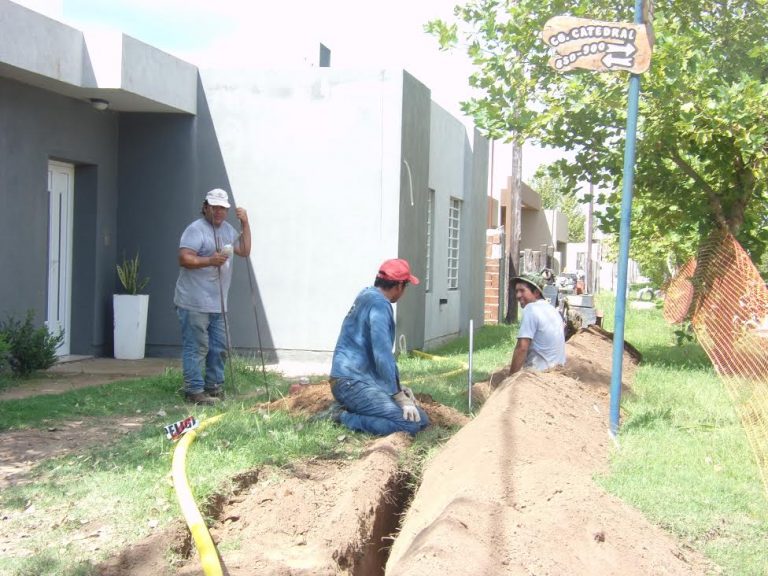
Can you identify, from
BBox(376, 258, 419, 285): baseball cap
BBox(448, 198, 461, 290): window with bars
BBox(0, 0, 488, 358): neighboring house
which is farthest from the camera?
BBox(448, 198, 461, 290): window with bars

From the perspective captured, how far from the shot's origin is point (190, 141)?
1257 centimetres

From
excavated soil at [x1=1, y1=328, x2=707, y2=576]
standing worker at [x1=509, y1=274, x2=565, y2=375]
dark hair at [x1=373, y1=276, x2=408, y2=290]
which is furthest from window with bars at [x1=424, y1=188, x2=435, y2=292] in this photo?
excavated soil at [x1=1, y1=328, x2=707, y2=576]

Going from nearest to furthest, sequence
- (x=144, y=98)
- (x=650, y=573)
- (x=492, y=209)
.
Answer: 1. (x=650, y=573)
2. (x=144, y=98)
3. (x=492, y=209)

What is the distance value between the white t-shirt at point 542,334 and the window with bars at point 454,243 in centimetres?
846

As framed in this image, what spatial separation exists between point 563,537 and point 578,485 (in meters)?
0.73

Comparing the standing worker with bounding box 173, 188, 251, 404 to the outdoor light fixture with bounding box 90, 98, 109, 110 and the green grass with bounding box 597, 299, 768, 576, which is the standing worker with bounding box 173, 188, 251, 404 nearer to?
the outdoor light fixture with bounding box 90, 98, 109, 110

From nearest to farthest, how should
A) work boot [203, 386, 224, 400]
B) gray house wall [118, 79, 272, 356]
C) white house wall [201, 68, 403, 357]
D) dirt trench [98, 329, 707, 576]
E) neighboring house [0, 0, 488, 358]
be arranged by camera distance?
dirt trench [98, 329, 707, 576] → work boot [203, 386, 224, 400] → neighboring house [0, 0, 488, 358] → white house wall [201, 68, 403, 357] → gray house wall [118, 79, 272, 356]

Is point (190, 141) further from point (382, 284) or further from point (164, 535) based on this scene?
point (164, 535)

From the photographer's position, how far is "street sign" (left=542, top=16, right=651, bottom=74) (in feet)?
21.3

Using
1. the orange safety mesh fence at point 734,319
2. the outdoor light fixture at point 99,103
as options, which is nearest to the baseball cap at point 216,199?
the outdoor light fixture at point 99,103

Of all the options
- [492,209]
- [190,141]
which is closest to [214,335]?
[190,141]

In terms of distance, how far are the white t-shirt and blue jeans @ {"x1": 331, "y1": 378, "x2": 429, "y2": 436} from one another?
1.36m

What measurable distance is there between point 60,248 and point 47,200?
33.4 inches

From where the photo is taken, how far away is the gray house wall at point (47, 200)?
33.9 feet
